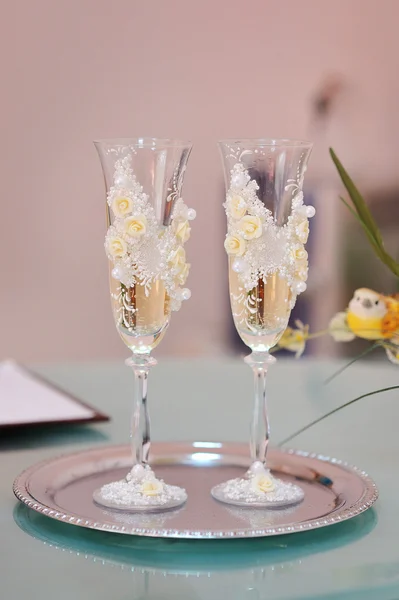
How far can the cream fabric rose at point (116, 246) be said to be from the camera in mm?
942

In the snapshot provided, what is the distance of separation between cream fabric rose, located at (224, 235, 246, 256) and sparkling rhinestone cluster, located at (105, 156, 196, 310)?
2.0 inches

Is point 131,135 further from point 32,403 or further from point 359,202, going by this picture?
point 359,202

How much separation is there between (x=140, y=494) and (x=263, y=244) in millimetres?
277

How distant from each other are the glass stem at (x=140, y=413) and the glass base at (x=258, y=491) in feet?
0.28

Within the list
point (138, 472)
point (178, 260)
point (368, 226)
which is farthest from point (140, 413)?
point (368, 226)

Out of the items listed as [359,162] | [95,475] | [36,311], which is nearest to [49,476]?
[95,475]

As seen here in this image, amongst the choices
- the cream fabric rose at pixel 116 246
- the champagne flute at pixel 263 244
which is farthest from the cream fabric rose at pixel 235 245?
the cream fabric rose at pixel 116 246

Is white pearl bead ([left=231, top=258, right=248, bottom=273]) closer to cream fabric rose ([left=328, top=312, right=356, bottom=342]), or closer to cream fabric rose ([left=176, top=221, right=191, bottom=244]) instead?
cream fabric rose ([left=176, top=221, right=191, bottom=244])

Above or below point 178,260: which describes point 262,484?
below

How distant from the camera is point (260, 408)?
3.30 ft

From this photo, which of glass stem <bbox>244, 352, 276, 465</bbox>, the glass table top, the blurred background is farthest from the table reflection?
the blurred background

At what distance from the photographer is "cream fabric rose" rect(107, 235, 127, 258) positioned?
0.94m

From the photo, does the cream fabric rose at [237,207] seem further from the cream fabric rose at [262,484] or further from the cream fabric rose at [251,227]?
the cream fabric rose at [262,484]

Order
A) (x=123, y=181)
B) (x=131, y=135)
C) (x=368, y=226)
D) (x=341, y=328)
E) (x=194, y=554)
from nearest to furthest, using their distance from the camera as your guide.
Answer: (x=194, y=554), (x=123, y=181), (x=368, y=226), (x=341, y=328), (x=131, y=135)
